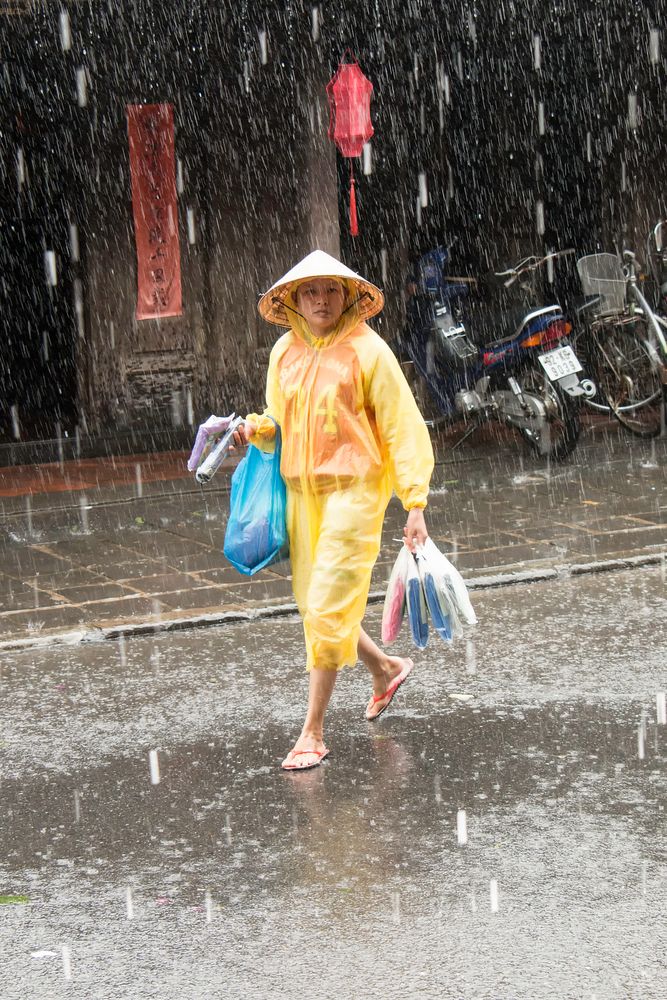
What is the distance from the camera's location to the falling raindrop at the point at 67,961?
3.72 meters

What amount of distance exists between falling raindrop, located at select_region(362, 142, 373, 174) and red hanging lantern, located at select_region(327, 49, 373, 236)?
226 cm

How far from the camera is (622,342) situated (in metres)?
12.6

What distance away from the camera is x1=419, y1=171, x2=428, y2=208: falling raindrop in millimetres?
14609

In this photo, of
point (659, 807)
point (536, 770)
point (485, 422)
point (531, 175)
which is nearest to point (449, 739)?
point (536, 770)

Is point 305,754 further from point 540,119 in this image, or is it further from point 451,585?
point 540,119

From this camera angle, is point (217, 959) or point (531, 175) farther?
point (531, 175)

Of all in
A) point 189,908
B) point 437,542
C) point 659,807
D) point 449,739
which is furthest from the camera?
point 437,542

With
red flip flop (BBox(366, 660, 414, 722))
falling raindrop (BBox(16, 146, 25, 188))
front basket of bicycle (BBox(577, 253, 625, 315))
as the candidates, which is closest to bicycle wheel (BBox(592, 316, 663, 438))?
front basket of bicycle (BBox(577, 253, 625, 315))

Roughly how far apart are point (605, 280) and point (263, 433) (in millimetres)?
7525

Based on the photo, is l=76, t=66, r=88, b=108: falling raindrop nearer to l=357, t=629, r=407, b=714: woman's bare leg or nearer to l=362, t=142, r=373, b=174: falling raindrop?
l=362, t=142, r=373, b=174: falling raindrop

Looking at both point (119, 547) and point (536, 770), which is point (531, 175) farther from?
point (536, 770)

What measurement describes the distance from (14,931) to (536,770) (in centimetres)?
197

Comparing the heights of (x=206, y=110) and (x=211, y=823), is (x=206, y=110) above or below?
above

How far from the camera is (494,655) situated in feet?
21.7
